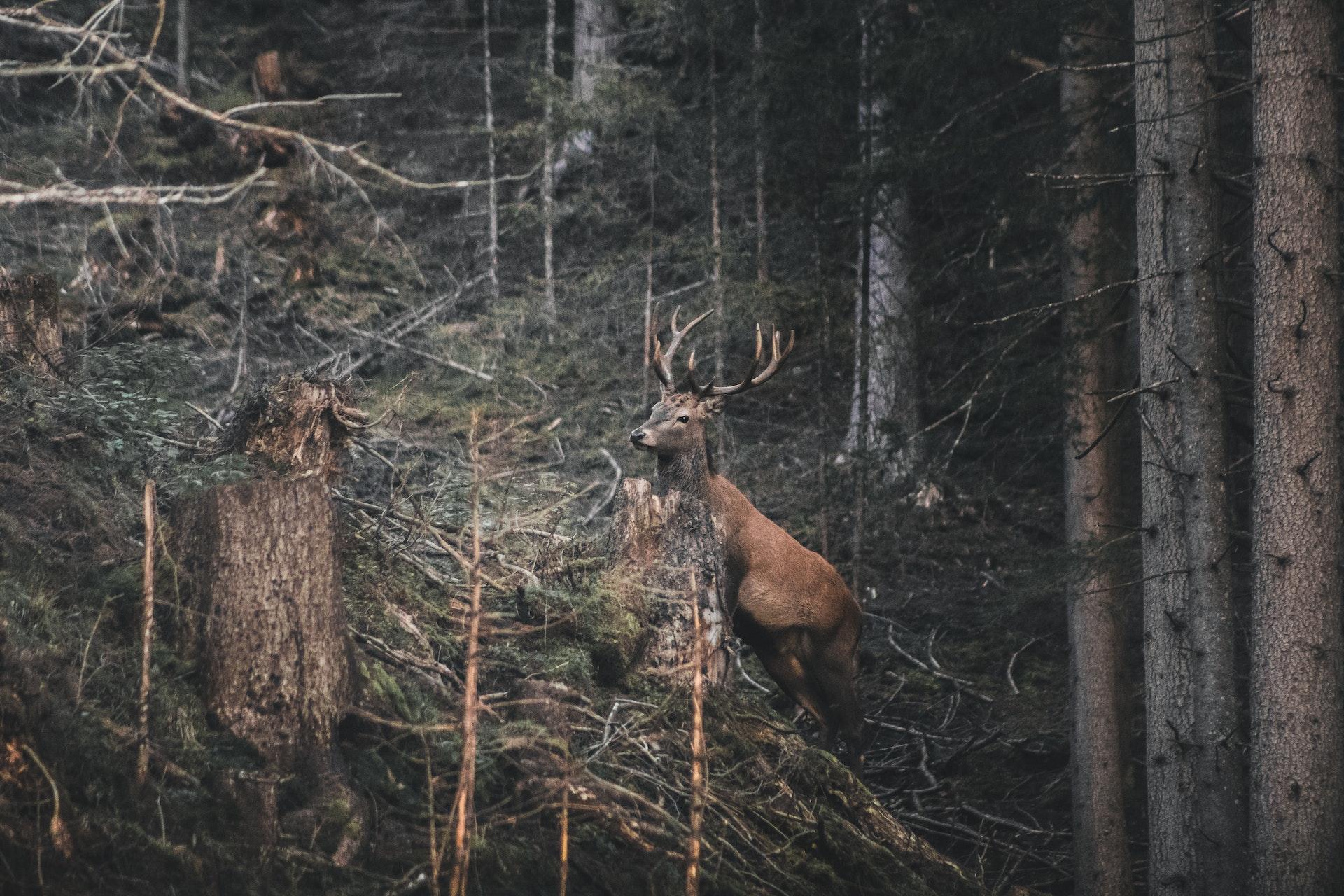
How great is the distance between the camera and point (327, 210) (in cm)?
1827

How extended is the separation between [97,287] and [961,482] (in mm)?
10527

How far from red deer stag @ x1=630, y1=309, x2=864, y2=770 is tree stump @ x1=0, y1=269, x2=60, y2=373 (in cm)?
383

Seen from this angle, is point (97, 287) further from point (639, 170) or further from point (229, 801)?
point (229, 801)

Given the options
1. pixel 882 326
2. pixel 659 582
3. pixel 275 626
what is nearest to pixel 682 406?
pixel 659 582

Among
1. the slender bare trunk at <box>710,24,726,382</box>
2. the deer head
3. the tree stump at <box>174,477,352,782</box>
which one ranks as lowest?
the tree stump at <box>174,477,352,782</box>

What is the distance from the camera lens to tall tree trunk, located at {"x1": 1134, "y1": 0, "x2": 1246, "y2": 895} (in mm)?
7855

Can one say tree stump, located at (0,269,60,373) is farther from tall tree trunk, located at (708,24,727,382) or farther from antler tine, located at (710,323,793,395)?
tall tree trunk, located at (708,24,727,382)

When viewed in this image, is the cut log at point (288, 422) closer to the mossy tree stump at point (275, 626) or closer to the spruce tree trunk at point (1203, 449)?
the mossy tree stump at point (275, 626)

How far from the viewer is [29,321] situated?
25.5 feet

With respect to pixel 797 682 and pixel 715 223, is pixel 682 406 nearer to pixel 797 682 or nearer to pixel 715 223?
pixel 797 682

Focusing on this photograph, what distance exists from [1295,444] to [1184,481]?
2.55ft

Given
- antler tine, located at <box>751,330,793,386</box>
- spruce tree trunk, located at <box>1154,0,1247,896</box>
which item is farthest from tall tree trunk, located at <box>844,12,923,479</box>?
spruce tree trunk, located at <box>1154,0,1247,896</box>

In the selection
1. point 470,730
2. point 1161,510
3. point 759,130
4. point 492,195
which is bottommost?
point 470,730

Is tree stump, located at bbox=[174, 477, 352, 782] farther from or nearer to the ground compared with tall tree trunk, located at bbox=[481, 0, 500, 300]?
nearer to the ground
